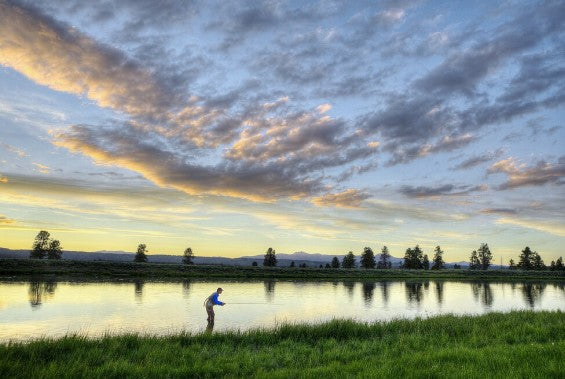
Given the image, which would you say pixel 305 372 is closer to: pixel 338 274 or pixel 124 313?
pixel 124 313

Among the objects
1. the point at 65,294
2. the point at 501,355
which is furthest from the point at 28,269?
the point at 501,355

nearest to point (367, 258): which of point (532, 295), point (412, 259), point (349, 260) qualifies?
point (349, 260)

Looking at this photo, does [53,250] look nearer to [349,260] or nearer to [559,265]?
[349,260]

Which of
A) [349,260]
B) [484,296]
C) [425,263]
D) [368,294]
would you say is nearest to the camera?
[368,294]

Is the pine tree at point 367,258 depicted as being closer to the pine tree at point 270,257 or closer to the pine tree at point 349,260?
the pine tree at point 349,260

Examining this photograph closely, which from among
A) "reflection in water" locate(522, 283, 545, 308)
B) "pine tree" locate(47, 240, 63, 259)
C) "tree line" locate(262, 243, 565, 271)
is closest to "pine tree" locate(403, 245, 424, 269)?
"tree line" locate(262, 243, 565, 271)

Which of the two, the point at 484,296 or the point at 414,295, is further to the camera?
the point at 484,296

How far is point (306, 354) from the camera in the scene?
1502cm

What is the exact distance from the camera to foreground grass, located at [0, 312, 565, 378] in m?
10.8

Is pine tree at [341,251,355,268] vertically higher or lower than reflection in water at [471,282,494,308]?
higher

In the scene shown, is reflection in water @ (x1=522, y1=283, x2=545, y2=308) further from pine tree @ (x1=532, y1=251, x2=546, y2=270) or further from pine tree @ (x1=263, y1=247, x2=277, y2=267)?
pine tree @ (x1=532, y1=251, x2=546, y2=270)

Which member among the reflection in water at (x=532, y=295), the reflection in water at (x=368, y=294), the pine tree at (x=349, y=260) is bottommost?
the reflection in water at (x=532, y=295)

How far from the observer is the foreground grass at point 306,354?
1084 cm

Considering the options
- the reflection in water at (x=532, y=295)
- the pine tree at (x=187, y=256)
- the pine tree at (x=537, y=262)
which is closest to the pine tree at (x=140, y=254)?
the pine tree at (x=187, y=256)
